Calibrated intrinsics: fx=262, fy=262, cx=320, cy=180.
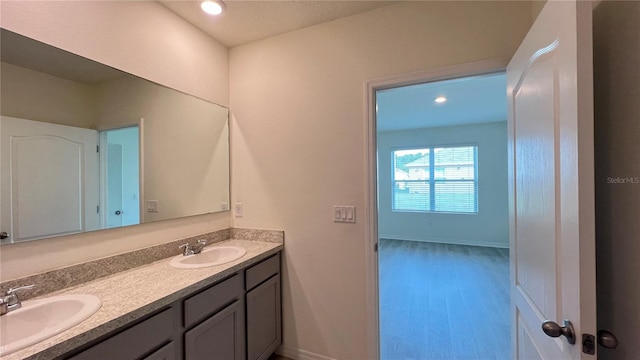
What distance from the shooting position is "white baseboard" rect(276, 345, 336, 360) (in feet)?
6.34

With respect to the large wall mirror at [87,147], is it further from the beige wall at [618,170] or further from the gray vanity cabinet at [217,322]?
the beige wall at [618,170]

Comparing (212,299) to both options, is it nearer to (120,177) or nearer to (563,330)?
(120,177)

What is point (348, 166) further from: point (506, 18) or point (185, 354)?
point (185, 354)

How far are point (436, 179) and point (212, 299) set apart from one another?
536 cm

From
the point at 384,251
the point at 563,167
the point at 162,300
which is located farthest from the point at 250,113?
the point at 384,251

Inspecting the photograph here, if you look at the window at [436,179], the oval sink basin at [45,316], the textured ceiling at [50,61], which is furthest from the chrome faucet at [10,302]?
the window at [436,179]

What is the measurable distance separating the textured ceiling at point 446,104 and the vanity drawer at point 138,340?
8.19 ft

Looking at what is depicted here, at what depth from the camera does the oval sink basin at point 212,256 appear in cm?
169

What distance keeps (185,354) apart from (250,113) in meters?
1.66

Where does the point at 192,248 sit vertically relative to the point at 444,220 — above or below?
above

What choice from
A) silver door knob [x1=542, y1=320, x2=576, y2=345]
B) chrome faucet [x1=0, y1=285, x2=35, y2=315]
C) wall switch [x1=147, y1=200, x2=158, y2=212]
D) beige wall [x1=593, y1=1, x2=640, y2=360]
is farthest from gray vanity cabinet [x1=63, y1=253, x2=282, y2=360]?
beige wall [x1=593, y1=1, x2=640, y2=360]

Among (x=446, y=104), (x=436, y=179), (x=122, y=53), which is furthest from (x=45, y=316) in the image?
(x=436, y=179)

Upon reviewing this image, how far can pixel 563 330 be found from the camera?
2.60ft

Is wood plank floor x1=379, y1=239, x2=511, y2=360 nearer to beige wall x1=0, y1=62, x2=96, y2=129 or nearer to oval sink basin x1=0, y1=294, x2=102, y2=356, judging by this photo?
oval sink basin x1=0, y1=294, x2=102, y2=356
